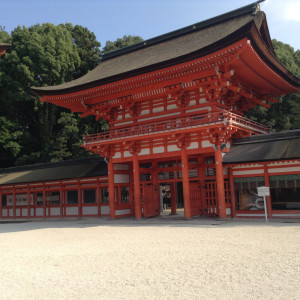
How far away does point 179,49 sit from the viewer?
807 inches

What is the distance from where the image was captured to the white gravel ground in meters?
5.61

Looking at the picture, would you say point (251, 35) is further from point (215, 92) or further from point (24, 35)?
point (24, 35)

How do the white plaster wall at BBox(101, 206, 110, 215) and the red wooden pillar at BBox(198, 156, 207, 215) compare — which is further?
the white plaster wall at BBox(101, 206, 110, 215)

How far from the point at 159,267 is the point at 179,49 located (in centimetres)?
1616

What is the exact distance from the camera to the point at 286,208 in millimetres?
16188

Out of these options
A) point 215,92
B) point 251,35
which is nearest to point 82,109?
point 215,92

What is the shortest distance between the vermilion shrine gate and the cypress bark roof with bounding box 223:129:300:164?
68 centimetres

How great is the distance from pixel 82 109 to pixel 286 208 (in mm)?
15645

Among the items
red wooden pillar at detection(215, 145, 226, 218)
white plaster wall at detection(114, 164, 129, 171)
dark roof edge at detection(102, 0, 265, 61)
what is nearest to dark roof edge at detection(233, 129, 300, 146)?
red wooden pillar at detection(215, 145, 226, 218)

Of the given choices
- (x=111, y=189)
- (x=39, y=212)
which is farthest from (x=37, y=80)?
(x=111, y=189)

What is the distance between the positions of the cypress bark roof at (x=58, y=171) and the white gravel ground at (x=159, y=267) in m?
11.3

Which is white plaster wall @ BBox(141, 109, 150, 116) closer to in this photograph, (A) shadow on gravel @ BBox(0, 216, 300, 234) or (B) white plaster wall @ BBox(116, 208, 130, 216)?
(B) white plaster wall @ BBox(116, 208, 130, 216)

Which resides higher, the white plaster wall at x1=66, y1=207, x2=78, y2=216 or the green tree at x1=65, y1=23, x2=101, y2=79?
the green tree at x1=65, y1=23, x2=101, y2=79

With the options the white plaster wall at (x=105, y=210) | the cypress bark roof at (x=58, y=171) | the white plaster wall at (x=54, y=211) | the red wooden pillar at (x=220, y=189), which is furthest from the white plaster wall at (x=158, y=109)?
the white plaster wall at (x=54, y=211)
